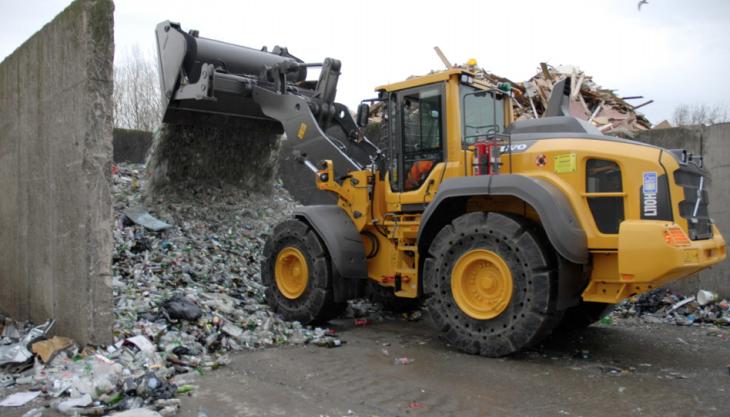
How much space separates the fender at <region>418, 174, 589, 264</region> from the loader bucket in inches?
111

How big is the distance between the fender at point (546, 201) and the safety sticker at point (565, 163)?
0.49 feet

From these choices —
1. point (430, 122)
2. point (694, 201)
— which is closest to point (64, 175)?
point (430, 122)

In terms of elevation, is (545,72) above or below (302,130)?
above

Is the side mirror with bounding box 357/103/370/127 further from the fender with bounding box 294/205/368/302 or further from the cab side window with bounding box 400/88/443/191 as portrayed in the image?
the fender with bounding box 294/205/368/302

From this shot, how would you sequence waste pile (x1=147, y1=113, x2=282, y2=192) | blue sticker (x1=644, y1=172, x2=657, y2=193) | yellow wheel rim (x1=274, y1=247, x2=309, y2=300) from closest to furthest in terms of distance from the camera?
blue sticker (x1=644, y1=172, x2=657, y2=193)
yellow wheel rim (x1=274, y1=247, x2=309, y2=300)
waste pile (x1=147, y1=113, x2=282, y2=192)

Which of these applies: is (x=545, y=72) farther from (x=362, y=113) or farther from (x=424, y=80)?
(x=424, y=80)

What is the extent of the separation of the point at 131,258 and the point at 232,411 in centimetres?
385

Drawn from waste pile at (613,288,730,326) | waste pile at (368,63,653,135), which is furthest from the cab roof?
waste pile at (368,63,653,135)

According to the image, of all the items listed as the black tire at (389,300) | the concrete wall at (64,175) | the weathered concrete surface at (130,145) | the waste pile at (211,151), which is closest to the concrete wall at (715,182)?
the black tire at (389,300)

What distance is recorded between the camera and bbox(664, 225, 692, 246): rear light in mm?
4246

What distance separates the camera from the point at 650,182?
444cm

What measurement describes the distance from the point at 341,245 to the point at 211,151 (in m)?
3.37

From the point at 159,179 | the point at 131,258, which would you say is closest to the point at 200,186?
the point at 159,179

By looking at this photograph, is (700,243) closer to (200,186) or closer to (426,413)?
(426,413)
